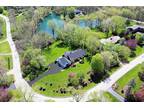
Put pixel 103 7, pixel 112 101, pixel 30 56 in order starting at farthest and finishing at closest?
1. pixel 103 7
2. pixel 30 56
3. pixel 112 101

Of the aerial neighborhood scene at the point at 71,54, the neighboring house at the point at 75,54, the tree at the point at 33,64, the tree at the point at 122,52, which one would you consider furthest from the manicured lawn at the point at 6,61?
the tree at the point at 122,52

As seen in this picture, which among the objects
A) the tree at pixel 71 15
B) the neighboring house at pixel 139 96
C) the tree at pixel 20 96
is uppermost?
the tree at pixel 71 15

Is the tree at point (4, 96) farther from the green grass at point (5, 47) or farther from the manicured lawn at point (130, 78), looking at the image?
the manicured lawn at point (130, 78)

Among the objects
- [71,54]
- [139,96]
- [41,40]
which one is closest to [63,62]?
[71,54]

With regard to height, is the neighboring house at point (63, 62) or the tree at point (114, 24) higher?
the tree at point (114, 24)

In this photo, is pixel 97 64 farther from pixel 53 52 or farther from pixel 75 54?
pixel 53 52
